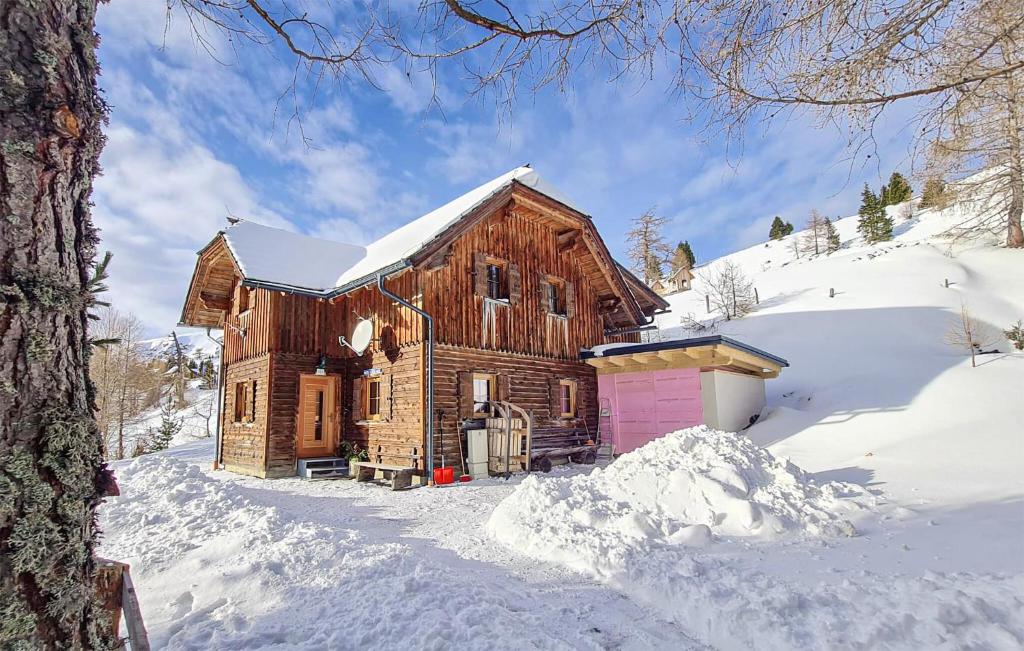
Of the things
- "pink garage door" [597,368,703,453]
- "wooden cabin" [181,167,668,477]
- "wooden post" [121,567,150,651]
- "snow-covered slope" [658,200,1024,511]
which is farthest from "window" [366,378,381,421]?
"wooden post" [121,567,150,651]

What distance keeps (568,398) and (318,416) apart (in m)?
7.07

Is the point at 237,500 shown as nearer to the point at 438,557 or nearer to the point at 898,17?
the point at 438,557

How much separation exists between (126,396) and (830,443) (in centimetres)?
3069

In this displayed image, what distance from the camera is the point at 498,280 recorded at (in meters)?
13.3

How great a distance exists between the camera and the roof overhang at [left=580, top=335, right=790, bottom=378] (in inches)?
471

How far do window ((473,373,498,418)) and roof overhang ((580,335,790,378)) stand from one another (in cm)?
338

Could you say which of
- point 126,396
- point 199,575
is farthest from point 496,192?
point 126,396

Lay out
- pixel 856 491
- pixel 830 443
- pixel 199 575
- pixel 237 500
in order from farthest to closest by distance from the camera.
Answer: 1. pixel 830 443
2. pixel 237 500
3. pixel 856 491
4. pixel 199 575

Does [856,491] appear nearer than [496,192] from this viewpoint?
Yes

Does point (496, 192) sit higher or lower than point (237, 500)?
higher

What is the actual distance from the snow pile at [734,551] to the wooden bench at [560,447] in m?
4.73

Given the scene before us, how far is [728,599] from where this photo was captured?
3727 millimetres

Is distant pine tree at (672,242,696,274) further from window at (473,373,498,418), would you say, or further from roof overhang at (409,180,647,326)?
window at (473,373,498,418)

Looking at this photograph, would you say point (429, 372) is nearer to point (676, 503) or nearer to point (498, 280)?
point (498, 280)
